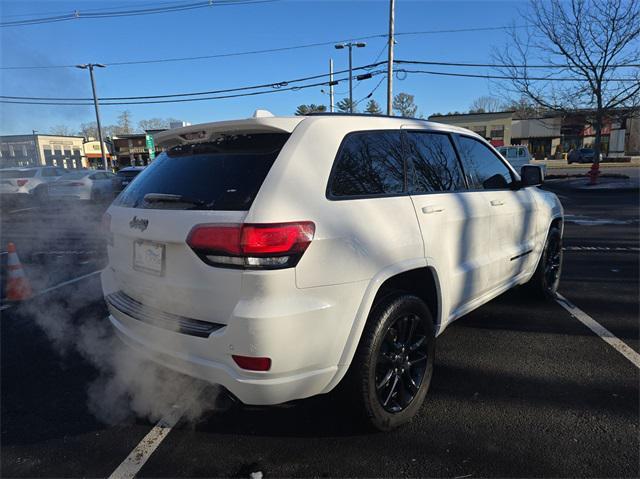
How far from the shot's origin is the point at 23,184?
14805 mm

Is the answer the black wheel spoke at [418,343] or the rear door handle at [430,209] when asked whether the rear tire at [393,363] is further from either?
the rear door handle at [430,209]

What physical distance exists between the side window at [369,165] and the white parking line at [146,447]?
1.73m

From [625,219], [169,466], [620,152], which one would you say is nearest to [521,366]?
[169,466]

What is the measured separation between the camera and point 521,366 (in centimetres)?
318

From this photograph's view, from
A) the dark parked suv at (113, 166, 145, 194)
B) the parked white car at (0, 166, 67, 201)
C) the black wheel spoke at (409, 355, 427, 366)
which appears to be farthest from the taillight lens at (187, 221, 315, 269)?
the dark parked suv at (113, 166, 145, 194)

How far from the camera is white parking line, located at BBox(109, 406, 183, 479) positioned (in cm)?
217

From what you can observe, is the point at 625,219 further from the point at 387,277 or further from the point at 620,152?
the point at 620,152

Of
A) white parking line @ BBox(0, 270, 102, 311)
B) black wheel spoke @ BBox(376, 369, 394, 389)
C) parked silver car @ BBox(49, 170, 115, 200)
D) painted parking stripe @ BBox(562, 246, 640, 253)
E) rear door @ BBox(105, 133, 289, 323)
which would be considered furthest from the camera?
parked silver car @ BBox(49, 170, 115, 200)

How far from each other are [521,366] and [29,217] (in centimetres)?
1394

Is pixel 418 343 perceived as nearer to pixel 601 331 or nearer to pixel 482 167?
pixel 482 167

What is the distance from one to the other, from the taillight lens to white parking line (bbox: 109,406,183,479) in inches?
47.2

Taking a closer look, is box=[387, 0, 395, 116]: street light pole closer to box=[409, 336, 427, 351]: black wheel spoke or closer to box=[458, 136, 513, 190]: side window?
box=[458, 136, 513, 190]: side window

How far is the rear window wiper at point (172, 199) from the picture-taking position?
2111mm

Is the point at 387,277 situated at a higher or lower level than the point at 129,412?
higher
